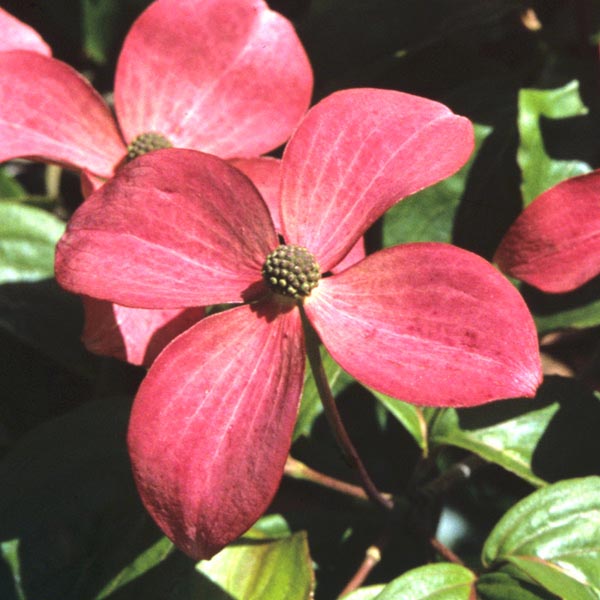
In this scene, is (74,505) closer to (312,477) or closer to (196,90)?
(312,477)

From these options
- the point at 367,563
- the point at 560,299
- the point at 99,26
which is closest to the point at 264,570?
the point at 367,563

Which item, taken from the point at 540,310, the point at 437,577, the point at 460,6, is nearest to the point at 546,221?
the point at 540,310

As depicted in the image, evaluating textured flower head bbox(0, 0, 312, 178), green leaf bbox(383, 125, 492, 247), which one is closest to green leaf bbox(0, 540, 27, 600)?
textured flower head bbox(0, 0, 312, 178)

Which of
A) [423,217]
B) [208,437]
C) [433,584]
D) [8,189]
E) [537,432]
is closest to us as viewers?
[208,437]

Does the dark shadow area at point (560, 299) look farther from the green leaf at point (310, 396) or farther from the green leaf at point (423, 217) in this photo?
the green leaf at point (310, 396)

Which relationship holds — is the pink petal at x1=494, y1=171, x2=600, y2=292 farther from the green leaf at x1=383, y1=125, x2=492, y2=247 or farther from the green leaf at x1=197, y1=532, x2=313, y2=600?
the green leaf at x1=197, y1=532, x2=313, y2=600
